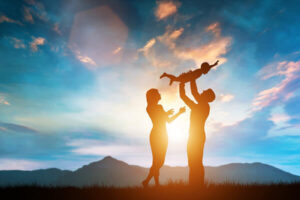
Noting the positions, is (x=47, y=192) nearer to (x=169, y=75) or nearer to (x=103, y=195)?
(x=103, y=195)

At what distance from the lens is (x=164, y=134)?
329 inches

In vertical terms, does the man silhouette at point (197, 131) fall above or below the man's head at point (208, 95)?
below

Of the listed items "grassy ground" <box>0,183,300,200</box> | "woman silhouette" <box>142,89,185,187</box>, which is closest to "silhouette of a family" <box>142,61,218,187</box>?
"woman silhouette" <box>142,89,185,187</box>

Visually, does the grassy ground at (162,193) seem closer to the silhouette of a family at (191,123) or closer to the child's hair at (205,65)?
the silhouette of a family at (191,123)

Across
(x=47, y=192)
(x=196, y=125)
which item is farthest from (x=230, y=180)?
(x=47, y=192)

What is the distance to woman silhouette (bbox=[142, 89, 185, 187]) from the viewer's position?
8.18m

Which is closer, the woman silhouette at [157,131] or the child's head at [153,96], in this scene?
the woman silhouette at [157,131]

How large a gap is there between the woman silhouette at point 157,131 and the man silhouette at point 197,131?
0.98 meters

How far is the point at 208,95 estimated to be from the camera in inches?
314

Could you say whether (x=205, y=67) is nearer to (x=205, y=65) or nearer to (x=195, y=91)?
(x=205, y=65)

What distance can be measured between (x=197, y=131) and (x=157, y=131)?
141cm

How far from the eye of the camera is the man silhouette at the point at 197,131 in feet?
24.7

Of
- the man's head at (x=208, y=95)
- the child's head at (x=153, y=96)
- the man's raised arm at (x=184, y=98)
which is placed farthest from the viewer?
the child's head at (x=153, y=96)

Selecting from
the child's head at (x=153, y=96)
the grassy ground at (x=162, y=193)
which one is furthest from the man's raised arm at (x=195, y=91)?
the grassy ground at (x=162, y=193)
